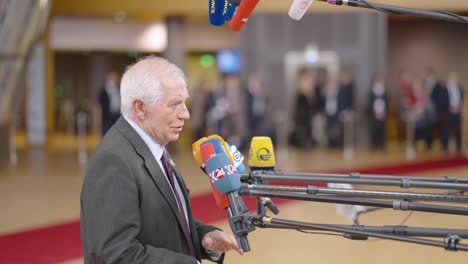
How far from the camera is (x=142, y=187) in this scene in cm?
267

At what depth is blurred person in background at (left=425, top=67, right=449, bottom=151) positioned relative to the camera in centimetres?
1859

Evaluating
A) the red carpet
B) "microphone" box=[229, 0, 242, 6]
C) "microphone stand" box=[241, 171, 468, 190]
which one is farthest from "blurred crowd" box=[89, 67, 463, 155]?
"microphone" box=[229, 0, 242, 6]

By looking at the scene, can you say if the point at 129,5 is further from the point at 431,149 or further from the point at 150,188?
the point at 150,188

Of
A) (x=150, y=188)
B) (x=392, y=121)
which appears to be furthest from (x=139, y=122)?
(x=392, y=121)

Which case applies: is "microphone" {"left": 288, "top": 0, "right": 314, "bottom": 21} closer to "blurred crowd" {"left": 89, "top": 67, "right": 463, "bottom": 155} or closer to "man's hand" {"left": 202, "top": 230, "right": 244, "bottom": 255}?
"man's hand" {"left": 202, "top": 230, "right": 244, "bottom": 255}

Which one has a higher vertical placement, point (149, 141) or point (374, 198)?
point (149, 141)

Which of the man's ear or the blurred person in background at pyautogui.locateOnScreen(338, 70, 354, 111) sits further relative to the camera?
the blurred person in background at pyautogui.locateOnScreen(338, 70, 354, 111)

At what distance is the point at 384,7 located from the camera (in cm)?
262

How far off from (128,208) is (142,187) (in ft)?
0.40

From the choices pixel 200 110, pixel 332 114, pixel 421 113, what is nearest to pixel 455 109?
pixel 421 113

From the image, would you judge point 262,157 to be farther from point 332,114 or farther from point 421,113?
point 332,114

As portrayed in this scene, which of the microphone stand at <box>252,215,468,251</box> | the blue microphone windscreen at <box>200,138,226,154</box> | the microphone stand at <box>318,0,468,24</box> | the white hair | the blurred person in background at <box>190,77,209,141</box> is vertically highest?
the microphone stand at <box>318,0,468,24</box>

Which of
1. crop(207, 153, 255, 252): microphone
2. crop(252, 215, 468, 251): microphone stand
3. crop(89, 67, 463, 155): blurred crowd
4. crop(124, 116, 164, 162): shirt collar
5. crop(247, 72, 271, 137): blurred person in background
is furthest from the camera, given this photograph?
crop(247, 72, 271, 137): blurred person in background

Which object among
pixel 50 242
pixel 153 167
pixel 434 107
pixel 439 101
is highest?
pixel 153 167
